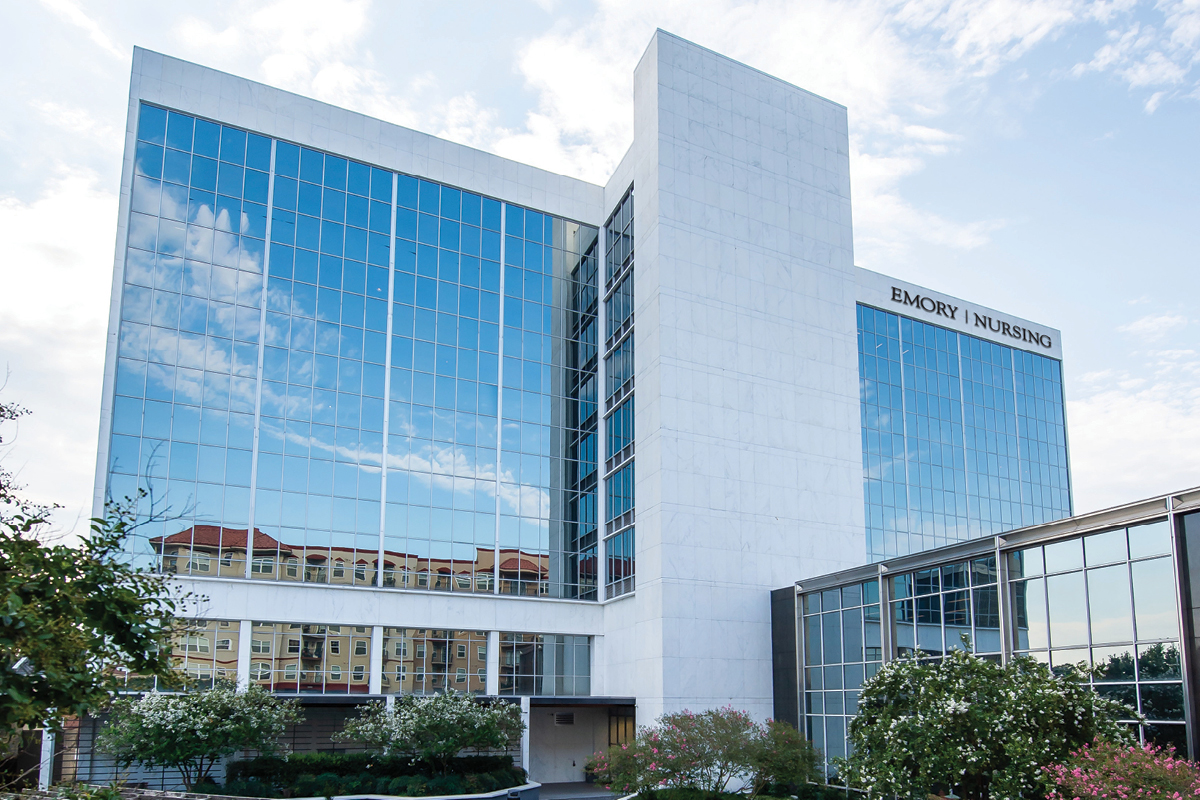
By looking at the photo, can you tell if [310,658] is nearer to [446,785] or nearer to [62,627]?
[446,785]

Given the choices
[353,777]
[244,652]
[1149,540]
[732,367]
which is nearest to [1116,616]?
[1149,540]

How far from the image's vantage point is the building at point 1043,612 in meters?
21.9

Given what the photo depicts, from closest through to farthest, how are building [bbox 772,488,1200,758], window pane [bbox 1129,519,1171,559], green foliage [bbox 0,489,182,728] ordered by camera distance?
green foliage [bbox 0,489,182,728] → building [bbox 772,488,1200,758] → window pane [bbox 1129,519,1171,559]

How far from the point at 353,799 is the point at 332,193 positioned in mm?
26197

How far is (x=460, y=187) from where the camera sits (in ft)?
155

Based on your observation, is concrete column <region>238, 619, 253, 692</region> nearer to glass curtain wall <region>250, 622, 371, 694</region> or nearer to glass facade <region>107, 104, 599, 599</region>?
glass curtain wall <region>250, 622, 371, 694</region>

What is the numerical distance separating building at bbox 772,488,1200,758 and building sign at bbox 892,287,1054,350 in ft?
78.2

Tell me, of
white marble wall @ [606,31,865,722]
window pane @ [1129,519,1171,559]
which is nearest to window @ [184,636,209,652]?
white marble wall @ [606,31,865,722]

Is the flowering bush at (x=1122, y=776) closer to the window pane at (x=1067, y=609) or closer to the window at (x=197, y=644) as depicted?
the window pane at (x=1067, y=609)

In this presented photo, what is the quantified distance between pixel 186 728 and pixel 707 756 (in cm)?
1749

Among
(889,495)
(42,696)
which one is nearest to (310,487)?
(889,495)

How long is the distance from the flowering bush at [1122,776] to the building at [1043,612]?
13.5ft

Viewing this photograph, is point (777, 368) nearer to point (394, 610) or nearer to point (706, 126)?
point (706, 126)

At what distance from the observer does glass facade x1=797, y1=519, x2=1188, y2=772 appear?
22.2m
